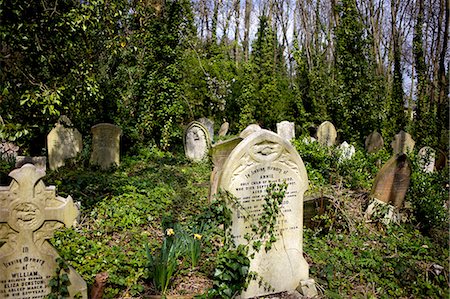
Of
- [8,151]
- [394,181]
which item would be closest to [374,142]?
[394,181]

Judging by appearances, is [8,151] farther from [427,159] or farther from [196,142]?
[427,159]

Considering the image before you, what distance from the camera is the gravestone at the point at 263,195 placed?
12.7 feet

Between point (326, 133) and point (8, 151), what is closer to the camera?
point (8, 151)

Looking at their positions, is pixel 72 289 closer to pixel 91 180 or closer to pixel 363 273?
pixel 363 273

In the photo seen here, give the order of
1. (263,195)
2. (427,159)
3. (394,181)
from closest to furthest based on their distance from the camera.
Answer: (263,195) < (394,181) < (427,159)

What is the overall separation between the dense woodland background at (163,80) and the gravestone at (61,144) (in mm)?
386

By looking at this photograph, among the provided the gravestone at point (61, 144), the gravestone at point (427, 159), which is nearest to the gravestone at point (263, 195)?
the gravestone at point (427, 159)

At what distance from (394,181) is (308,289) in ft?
9.34

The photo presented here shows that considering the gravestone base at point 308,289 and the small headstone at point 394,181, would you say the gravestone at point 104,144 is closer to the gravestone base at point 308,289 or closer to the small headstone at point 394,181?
the small headstone at point 394,181

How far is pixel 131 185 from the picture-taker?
6.92 meters

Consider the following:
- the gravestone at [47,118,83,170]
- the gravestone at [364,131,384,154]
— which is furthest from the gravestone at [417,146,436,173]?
the gravestone at [47,118,83,170]

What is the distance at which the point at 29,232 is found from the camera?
340 cm

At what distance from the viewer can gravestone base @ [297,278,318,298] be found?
4.10 m

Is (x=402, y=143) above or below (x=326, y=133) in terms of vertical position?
below
